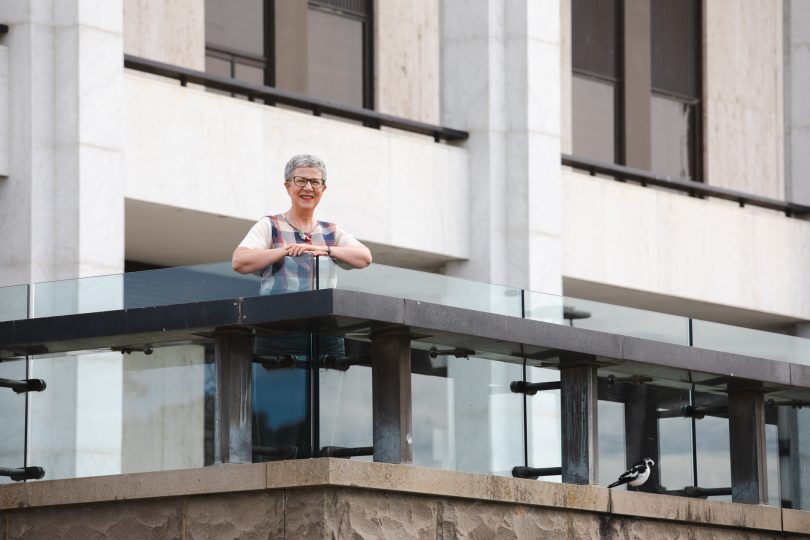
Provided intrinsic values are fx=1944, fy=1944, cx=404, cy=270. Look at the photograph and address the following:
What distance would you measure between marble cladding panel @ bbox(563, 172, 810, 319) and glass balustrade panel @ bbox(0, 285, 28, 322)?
1313 centimetres

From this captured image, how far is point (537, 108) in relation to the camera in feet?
84.6

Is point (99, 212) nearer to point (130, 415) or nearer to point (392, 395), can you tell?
point (130, 415)

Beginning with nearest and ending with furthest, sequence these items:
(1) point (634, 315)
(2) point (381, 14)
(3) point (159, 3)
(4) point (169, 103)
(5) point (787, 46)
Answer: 1. (1) point (634, 315)
2. (4) point (169, 103)
3. (3) point (159, 3)
4. (2) point (381, 14)
5. (5) point (787, 46)

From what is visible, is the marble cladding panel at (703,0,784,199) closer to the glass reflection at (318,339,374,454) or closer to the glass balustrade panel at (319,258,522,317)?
the glass balustrade panel at (319,258,522,317)

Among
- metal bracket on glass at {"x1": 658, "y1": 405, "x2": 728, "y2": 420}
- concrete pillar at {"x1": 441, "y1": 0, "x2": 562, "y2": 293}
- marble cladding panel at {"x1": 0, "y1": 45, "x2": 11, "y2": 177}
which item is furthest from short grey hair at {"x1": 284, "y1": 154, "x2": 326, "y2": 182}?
concrete pillar at {"x1": 441, "y1": 0, "x2": 562, "y2": 293}

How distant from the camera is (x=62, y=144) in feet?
68.2

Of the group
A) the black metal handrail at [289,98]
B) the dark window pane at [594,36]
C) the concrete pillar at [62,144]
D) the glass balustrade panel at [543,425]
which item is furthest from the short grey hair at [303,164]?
the dark window pane at [594,36]

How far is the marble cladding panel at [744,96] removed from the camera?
109 feet

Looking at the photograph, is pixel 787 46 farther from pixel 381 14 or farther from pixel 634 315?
pixel 634 315

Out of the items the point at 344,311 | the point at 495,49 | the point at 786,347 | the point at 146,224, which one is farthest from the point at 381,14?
the point at 344,311

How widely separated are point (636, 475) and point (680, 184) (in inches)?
575

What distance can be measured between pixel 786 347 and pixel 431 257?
9.33 metres

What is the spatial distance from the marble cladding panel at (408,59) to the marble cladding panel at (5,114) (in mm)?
8134

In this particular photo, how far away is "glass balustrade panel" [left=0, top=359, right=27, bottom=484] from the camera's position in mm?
14664
